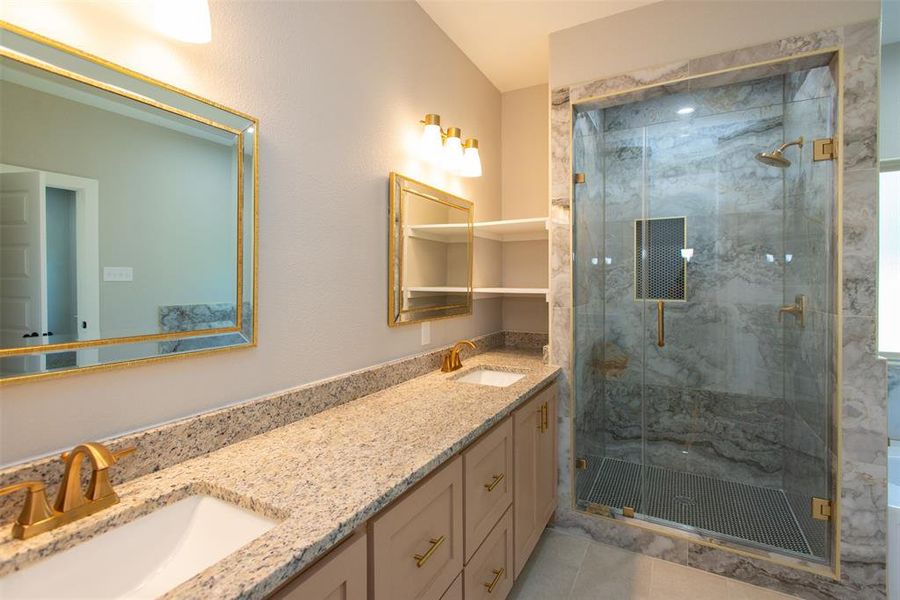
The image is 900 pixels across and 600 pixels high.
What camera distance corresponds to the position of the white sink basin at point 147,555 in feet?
2.39

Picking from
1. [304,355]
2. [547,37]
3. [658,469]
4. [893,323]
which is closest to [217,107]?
[304,355]

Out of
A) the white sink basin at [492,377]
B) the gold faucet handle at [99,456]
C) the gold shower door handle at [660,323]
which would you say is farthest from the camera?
the gold shower door handle at [660,323]

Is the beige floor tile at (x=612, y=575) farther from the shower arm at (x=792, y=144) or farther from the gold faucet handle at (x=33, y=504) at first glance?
the shower arm at (x=792, y=144)

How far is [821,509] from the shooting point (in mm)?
1836

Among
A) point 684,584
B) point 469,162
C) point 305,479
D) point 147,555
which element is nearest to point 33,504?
point 147,555

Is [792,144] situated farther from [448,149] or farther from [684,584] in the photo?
[684,584]

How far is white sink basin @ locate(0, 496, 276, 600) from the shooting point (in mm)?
727

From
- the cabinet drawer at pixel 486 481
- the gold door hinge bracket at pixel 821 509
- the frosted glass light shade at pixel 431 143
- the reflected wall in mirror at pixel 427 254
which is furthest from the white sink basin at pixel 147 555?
the gold door hinge bracket at pixel 821 509

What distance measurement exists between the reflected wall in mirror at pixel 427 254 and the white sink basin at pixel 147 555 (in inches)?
41.4

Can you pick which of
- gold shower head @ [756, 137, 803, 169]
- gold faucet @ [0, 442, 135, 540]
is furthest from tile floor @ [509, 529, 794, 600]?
gold shower head @ [756, 137, 803, 169]

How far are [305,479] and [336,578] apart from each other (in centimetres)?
23

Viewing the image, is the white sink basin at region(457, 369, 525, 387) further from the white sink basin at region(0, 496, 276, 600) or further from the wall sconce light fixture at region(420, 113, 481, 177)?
the white sink basin at region(0, 496, 276, 600)

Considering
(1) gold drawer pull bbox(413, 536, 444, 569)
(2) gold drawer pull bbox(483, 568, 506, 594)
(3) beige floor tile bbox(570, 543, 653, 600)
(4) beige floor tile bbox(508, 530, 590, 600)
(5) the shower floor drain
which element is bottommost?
(3) beige floor tile bbox(570, 543, 653, 600)

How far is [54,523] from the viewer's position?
769 mm
